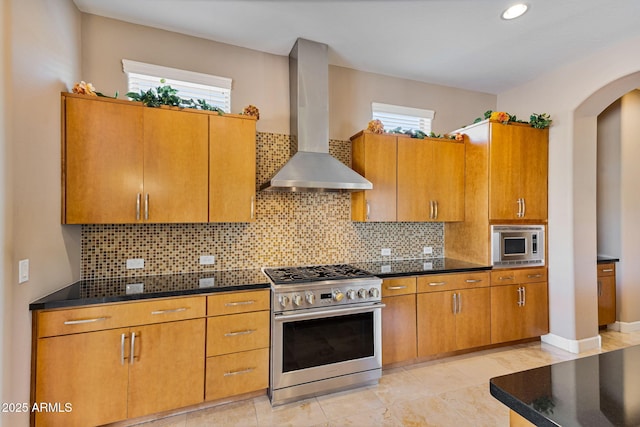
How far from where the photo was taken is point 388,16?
8.12ft

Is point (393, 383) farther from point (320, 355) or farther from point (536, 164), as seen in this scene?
point (536, 164)

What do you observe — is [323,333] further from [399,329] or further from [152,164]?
[152,164]

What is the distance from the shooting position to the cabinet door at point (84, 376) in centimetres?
185

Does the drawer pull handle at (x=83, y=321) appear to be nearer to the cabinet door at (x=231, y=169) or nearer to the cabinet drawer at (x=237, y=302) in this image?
the cabinet drawer at (x=237, y=302)

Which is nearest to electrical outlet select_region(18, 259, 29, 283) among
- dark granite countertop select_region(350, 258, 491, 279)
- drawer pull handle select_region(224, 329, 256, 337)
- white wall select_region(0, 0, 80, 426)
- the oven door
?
white wall select_region(0, 0, 80, 426)

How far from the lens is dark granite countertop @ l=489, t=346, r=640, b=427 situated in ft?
2.49

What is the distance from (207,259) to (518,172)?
3382mm

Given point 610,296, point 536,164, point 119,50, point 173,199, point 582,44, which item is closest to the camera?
point 173,199

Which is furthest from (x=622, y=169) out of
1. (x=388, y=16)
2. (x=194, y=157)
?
(x=194, y=157)

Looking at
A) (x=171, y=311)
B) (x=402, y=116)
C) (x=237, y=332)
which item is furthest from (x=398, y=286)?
(x=402, y=116)

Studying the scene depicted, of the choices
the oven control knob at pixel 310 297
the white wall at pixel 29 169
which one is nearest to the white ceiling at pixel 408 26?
the white wall at pixel 29 169

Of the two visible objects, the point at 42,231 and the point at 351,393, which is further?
the point at 351,393

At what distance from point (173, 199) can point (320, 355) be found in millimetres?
1727

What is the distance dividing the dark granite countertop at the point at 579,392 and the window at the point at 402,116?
2996 mm
